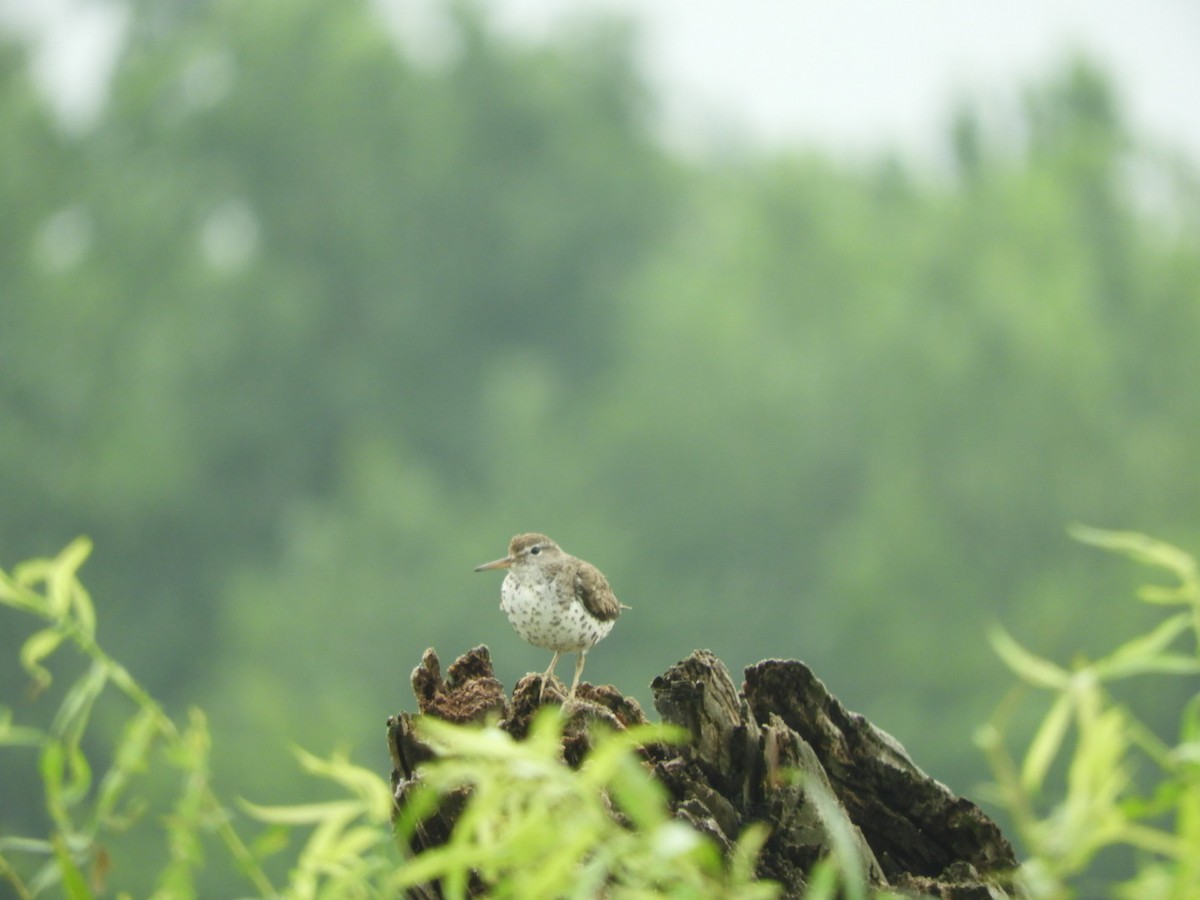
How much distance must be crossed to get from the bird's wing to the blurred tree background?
93.7 feet

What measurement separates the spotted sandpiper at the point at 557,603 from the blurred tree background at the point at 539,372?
1126 inches

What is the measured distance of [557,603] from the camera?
721cm

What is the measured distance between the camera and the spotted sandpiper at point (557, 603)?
717 cm

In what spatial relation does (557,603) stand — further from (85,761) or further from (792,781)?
(85,761)

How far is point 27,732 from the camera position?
2.23 meters

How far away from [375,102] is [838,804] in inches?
2687

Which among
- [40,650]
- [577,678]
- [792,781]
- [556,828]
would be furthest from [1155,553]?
[577,678]

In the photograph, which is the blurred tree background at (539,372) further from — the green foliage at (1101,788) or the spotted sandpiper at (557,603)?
the green foliage at (1101,788)

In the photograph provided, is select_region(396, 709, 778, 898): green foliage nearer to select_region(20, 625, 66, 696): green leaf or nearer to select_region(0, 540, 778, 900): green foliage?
select_region(0, 540, 778, 900): green foliage

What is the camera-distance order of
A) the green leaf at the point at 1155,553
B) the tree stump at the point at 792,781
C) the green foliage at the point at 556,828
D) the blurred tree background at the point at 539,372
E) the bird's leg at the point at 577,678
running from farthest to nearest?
the blurred tree background at the point at 539,372
the bird's leg at the point at 577,678
the tree stump at the point at 792,781
the green leaf at the point at 1155,553
the green foliage at the point at 556,828

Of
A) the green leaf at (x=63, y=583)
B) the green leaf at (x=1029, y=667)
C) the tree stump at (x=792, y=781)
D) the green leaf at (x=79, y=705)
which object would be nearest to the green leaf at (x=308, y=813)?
the green leaf at (x=79, y=705)

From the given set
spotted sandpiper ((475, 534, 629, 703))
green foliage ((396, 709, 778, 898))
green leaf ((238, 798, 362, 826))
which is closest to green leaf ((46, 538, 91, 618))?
green leaf ((238, 798, 362, 826))

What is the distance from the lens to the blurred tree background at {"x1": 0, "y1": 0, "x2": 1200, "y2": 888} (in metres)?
44.9

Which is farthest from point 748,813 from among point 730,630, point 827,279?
point 827,279
